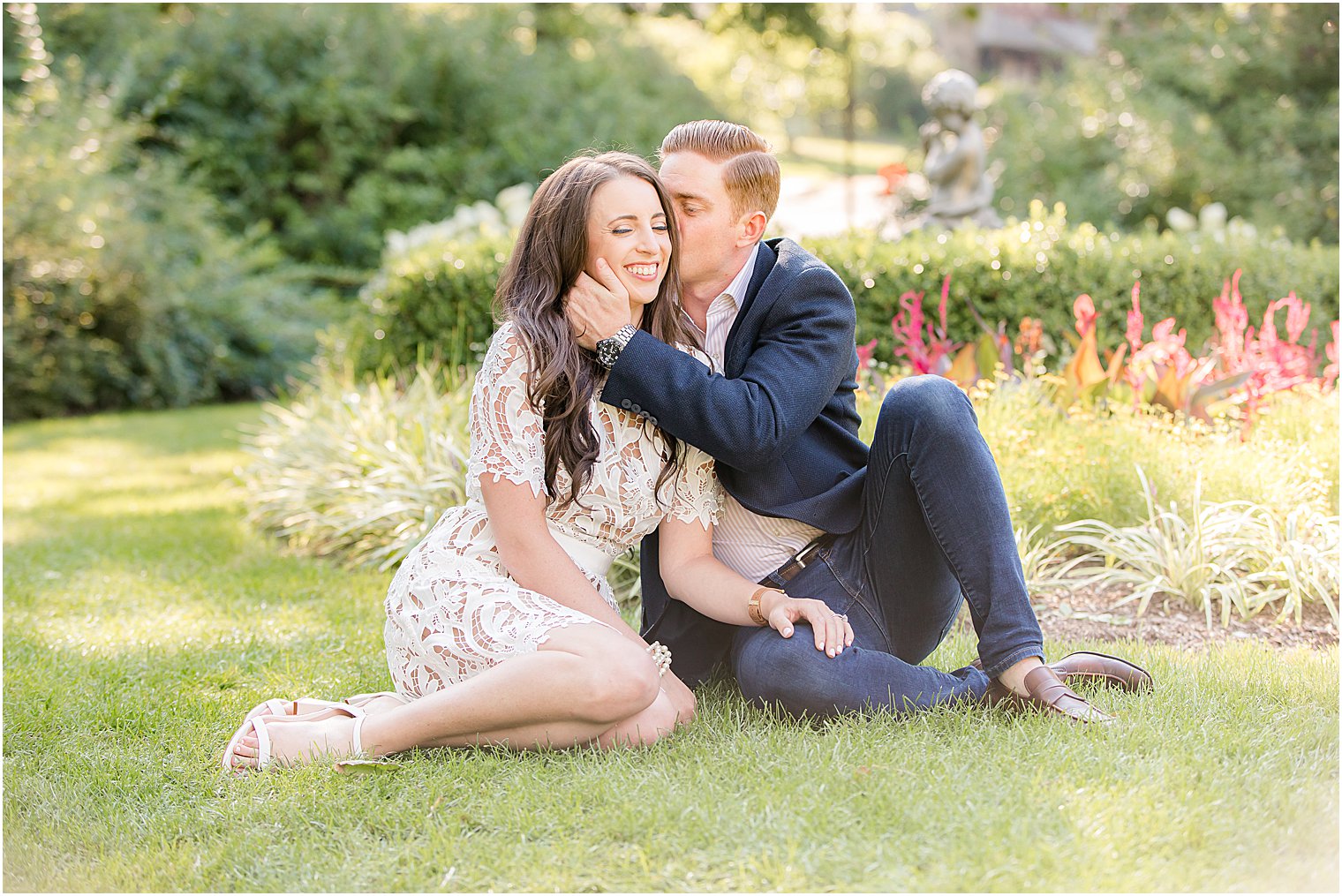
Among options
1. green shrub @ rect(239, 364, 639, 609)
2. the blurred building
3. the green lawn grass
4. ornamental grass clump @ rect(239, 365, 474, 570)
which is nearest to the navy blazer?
the green lawn grass

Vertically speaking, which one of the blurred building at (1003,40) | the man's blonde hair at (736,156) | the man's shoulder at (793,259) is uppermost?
the blurred building at (1003,40)

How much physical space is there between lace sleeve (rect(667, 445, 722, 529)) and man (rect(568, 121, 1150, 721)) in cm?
7

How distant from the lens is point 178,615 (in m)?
3.99

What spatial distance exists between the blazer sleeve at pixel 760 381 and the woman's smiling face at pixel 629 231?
153mm

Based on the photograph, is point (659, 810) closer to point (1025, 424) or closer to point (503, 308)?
point (503, 308)

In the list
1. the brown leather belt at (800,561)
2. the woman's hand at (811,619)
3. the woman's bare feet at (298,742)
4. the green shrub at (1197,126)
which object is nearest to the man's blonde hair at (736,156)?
the brown leather belt at (800,561)

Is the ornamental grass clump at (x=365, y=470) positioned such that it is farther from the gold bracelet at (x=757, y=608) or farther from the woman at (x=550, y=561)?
the gold bracelet at (x=757, y=608)

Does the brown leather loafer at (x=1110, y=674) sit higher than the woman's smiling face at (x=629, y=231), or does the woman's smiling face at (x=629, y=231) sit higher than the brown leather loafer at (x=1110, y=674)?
the woman's smiling face at (x=629, y=231)

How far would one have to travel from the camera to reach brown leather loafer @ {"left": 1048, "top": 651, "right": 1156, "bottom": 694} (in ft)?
9.14

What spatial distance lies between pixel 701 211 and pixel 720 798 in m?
1.32

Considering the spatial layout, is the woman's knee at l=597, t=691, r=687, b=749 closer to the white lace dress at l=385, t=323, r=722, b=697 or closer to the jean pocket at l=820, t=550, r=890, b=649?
the white lace dress at l=385, t=323, r=722, b=697

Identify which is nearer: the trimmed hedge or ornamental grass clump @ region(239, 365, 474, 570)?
ornamental grass clump @ region(239, 365, 474, 570)

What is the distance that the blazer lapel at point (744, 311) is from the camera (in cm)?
271

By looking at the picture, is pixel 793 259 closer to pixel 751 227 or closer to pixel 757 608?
pixel 751 227
